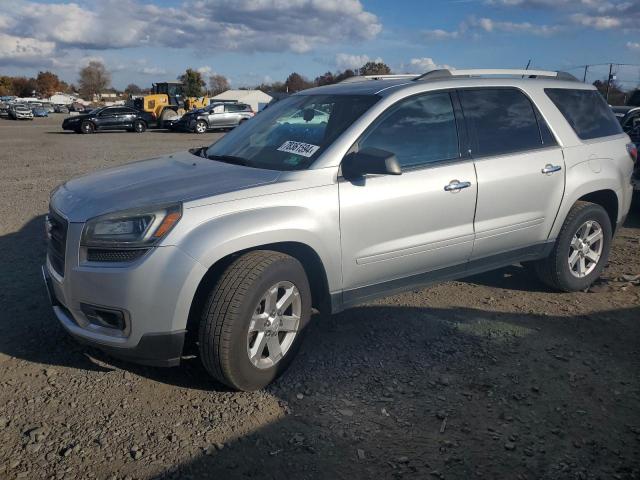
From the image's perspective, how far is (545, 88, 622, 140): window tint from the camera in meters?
4.89

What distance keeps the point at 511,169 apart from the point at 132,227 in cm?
283

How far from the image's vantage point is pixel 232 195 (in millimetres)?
3209

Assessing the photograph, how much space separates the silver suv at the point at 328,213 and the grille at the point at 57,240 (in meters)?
0.02

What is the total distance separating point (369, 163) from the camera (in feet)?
11.4

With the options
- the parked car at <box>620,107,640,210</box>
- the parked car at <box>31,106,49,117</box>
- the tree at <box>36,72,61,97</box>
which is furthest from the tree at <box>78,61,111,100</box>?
the parked car at <box>620,107,640,210</box>

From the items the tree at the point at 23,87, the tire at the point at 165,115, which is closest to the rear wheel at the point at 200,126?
the tire at the point at 165,115

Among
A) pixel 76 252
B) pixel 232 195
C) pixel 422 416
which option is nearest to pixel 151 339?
pixel 76 252

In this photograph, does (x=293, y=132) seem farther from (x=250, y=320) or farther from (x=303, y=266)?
(x=250, y=320)

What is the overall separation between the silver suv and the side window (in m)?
0.01

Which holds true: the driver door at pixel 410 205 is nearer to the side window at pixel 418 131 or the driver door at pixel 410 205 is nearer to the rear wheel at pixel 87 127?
the side window at pixel 418 131

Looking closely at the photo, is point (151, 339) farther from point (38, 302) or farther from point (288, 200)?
point (38, 302)

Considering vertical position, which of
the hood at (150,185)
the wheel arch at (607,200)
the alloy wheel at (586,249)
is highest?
the hood at (150,185)

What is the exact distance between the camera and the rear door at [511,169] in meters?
4.24

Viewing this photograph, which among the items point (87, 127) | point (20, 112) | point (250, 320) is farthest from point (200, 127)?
point (250, 320)
